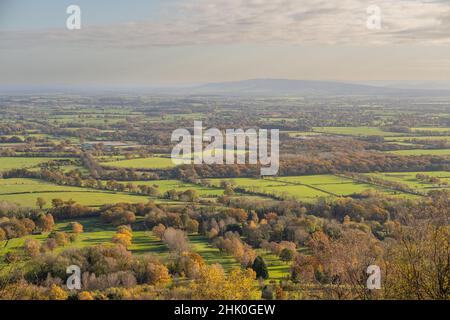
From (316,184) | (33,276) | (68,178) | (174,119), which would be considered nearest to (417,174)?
(316,184)

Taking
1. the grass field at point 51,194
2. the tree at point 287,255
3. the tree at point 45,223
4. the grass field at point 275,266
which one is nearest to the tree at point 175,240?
the grass field at point 275,266

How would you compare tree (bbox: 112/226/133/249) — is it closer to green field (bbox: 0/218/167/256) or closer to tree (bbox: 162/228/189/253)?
green field (bbox: 0/218/167/256)

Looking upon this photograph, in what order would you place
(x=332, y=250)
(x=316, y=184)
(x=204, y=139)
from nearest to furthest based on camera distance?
(x=332, y=250), (x=316, y=184), (x=204, y=139)

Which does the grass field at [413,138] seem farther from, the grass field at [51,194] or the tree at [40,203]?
the tree at [40,203]

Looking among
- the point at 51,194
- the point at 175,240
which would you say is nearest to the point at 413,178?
the point at 175,240

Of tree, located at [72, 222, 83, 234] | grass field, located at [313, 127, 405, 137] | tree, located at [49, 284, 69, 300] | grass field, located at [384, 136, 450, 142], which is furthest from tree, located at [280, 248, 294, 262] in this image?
grass field, located at [313, 127, 405, 137]

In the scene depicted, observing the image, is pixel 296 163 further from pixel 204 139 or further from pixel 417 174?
pixel 204 139
